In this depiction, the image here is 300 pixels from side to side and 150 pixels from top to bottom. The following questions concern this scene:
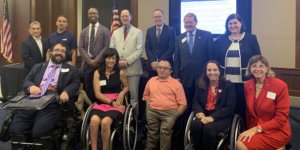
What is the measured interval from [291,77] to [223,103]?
2.70 meters

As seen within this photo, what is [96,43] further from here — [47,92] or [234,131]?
[234,131]

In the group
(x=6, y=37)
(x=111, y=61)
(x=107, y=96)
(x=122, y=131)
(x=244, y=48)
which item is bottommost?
(x=122, y=131)

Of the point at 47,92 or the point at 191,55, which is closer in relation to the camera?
the point at 47,92

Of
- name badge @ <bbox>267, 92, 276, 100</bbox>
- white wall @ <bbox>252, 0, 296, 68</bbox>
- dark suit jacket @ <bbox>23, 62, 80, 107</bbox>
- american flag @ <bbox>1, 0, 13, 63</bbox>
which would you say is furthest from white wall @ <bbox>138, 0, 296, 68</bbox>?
american flag @ <bbox>1, 0, 13, 63</bbox>

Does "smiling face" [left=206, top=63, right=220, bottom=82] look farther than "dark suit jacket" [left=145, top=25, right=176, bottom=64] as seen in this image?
No

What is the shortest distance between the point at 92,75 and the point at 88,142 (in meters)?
0.85

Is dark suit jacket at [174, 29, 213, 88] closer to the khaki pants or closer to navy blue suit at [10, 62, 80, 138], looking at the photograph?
the khaki pants

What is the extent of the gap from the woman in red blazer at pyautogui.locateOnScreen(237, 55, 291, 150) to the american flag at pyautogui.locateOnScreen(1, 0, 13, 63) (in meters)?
4.99

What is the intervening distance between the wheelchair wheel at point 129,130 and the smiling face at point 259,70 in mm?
1196

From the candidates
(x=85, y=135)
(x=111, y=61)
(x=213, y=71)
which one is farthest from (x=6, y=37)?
(x=213, y=71)

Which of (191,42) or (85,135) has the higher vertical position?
(191,42)

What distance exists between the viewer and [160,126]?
3.09m

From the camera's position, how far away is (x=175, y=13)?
5.17 meters

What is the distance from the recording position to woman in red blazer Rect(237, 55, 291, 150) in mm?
2498
